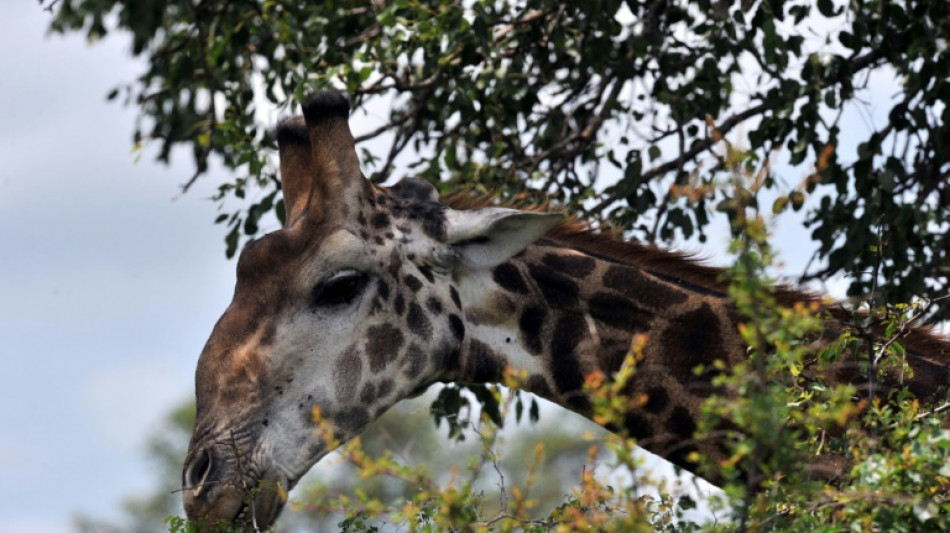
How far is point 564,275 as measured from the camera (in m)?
5.30

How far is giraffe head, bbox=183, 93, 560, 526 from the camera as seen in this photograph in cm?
486

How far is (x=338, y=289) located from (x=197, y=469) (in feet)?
2.74

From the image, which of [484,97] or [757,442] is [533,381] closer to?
[757,442]

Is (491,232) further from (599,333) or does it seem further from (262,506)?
(262,506)

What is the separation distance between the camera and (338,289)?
5109 millimetres

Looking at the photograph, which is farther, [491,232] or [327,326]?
[491,232]

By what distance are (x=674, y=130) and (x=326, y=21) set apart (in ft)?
6.63

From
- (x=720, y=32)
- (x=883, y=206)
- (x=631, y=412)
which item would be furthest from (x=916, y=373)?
(x=720, y=32)

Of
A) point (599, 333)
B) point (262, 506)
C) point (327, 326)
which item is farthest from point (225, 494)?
point (599, 333)

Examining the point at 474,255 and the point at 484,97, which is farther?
the point at 484,97

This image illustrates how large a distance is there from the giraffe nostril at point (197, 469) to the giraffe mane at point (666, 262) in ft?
4.82

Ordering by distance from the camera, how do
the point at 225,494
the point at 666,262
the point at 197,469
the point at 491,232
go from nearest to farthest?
the point at 225,494 → the point at 197,469 → the point at 491,232 → the point at 666,262

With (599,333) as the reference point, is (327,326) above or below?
above

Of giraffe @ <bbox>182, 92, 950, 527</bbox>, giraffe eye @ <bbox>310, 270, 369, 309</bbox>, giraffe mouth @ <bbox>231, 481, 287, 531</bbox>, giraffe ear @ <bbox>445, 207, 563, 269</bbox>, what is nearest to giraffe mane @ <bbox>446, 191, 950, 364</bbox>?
giraffe @ <bbox>182, 92, 950, 527</bbox>
